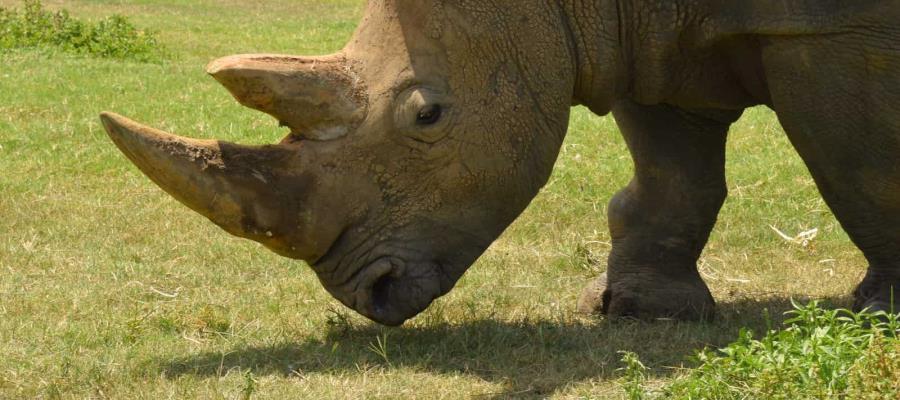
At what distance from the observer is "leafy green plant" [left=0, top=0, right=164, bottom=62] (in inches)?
627

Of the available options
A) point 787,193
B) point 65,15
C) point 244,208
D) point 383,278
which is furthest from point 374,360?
point 65,15

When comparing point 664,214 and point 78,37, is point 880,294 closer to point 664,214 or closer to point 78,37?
point 664,214

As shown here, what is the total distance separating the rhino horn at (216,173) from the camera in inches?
226

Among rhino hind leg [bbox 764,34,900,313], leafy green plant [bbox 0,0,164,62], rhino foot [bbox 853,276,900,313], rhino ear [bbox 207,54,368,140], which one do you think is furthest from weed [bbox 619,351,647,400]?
leafy green plant [bbox 0,0,164,62]

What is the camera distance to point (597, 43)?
241 inches

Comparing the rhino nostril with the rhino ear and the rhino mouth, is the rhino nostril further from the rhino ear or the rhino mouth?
the rhino ear

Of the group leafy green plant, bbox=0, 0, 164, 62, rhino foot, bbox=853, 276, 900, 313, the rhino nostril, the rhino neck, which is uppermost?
the rhino neck

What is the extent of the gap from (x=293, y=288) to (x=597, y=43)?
7.10ft

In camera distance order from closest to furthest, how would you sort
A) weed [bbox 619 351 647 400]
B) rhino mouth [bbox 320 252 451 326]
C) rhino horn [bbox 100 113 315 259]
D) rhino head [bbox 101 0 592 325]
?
1. weed [bbox 619 351 647 400]
2. rhino horn [bbox 100 113 315 259]
3. rhino head [bbox 101 0 592 325]
4. rhino mouth [bbox 320 252 451 326]

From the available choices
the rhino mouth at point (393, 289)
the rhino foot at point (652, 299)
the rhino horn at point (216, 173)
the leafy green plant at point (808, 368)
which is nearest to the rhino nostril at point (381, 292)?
the rhino mouth at point (393, 289)

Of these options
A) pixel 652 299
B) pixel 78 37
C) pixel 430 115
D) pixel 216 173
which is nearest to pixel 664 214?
pixel 652 299

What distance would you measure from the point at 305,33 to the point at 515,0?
13.4 m

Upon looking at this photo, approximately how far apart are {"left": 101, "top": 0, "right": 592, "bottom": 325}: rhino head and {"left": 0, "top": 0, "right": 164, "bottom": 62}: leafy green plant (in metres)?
10.1

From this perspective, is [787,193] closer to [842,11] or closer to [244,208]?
[842,11]
